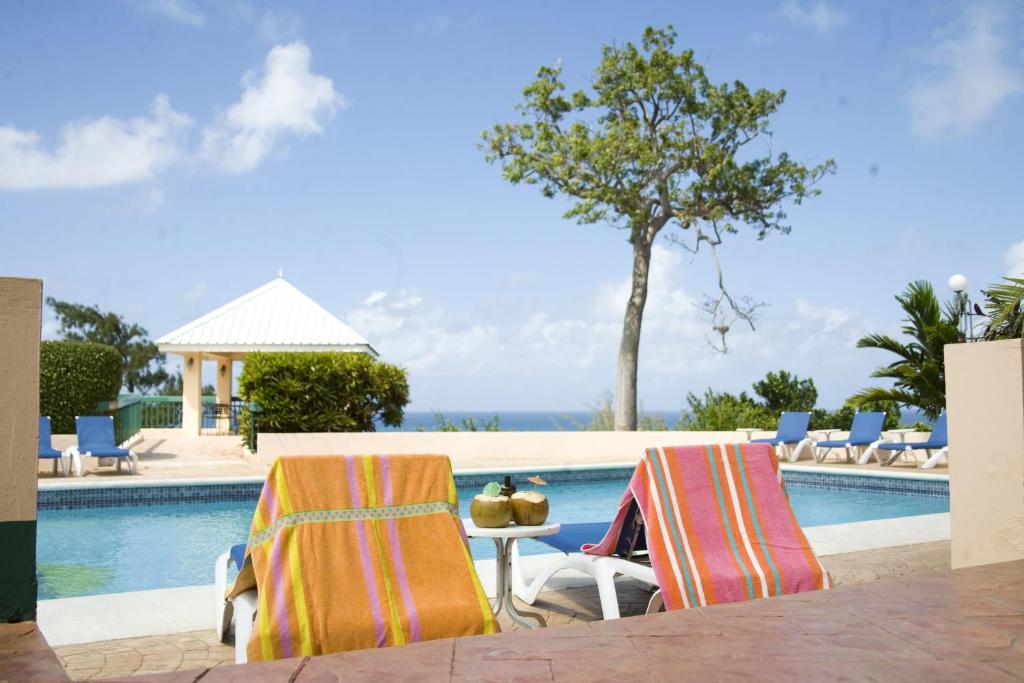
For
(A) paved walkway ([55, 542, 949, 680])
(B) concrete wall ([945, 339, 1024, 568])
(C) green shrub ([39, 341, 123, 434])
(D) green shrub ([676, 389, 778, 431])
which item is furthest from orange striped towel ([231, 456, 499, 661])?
(D) green shrub ([676, 389, 778, 431])

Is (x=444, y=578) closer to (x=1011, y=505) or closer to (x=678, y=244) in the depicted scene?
(x=1011, y=505)

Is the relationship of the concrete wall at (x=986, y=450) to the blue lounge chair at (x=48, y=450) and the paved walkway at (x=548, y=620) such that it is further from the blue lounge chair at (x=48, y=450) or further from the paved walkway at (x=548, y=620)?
the blue lounge chair at (x=48, y=450)

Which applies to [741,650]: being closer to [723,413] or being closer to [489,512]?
[489,512]

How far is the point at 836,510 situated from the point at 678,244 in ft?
32.3

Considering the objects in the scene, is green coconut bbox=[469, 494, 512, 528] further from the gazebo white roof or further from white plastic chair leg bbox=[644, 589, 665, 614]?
the gazebo white roof

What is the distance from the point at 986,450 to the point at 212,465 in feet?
37.1

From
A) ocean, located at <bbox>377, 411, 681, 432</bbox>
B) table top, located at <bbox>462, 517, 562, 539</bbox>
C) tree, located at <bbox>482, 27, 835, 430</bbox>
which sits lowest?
ocean, located at <bbox>377, 411, 681, 432</bbox>

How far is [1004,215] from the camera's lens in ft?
90.3

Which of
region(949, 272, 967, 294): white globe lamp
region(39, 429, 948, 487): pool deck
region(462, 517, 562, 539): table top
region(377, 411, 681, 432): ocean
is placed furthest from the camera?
region(377, 411, 681, 432): ocean

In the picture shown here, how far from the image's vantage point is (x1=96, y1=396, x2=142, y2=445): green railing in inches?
627

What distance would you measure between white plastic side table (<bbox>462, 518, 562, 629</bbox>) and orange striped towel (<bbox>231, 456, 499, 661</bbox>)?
46 cm

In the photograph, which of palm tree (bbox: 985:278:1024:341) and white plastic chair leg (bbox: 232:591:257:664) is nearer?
white plastic chair leg (bbox: 232:591:257:664)

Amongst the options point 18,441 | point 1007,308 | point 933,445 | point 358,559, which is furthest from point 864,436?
point 18,441

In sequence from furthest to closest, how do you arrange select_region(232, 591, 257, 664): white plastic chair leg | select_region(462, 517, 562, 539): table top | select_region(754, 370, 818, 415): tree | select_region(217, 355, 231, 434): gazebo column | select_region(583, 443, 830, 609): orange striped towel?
select_region(217, 355, 231, 434): gazebo column < select_region(754, 370, 818, 415): tree < select_region(462, 517, 562, 539): table top < select_region(583, 443, 830, 609): orange striped towel < select_region(232, 591, 257, 664): white plastic chair leg
